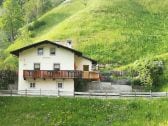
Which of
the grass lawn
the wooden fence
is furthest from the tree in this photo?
the grass lawn

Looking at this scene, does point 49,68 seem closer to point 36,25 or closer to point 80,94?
point 80,94

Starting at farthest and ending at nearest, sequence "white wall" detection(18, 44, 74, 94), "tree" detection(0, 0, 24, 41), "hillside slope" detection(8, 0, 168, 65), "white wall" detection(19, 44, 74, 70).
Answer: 1. "tree" detection(0, 0, 24, 41)
2. "hillside slope" detection(8, 0, 168, 65)
3. "white wall" detection(19, 44, 74, 70)
4. "white wall" detection(18, 44, 74, 94)

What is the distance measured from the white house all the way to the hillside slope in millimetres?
26121

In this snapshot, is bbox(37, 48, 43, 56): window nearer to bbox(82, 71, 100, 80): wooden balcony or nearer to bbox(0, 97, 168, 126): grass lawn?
bbox(82, 71, 100, 80): wooden balcony

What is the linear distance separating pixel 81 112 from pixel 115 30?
59.6 metres

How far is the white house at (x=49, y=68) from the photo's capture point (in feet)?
222

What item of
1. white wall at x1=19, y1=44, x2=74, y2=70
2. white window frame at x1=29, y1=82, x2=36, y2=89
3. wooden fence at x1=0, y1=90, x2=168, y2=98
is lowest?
wooden fence at x1=0, y1=90, x2=168, y2=98

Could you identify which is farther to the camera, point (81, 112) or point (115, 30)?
point (115, 30)

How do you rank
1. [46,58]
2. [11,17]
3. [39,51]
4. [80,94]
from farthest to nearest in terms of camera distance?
1. [11,17]
2. [39,51]
3. [46,58]
4. [80,94]

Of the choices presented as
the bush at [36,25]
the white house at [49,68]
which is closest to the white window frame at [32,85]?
the white house at [49,68]

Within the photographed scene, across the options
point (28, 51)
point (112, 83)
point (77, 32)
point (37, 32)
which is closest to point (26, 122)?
point (28, 51)

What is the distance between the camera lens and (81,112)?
53.6 metres

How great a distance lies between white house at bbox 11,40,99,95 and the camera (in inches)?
2660

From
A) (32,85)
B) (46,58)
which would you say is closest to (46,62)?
(46,58)
